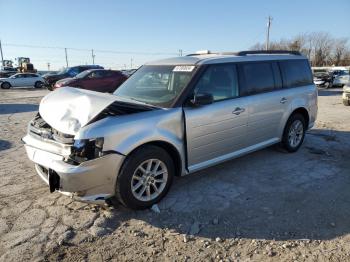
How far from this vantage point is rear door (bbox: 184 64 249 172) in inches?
172

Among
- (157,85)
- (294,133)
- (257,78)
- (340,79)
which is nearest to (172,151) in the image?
(157,85)

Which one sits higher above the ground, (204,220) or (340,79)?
(340,79)

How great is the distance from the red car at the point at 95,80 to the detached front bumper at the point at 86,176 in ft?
45.8

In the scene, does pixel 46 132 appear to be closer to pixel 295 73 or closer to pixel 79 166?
pixel 79 166

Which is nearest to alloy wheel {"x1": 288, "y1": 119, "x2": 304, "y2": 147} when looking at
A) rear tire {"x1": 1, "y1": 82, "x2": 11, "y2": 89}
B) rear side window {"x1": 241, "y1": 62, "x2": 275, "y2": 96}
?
rear side window {"x1": 241, "y1": 62, "x2": 275, "y2": 96}

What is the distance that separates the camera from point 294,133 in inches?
247

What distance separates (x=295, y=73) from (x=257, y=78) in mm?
1280

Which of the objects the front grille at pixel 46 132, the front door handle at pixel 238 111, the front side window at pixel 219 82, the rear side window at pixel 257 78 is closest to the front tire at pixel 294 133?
the rear side window at pixel 257 78

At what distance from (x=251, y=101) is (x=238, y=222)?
6.86 feet

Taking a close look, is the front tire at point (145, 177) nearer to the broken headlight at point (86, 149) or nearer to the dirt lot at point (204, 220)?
the dirt lot at point (204, 220)

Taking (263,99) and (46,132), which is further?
(263,99)

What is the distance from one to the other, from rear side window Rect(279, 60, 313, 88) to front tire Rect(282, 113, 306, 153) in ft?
2.06

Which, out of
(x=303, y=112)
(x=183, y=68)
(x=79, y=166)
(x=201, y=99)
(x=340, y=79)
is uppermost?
(x=183, y=68)

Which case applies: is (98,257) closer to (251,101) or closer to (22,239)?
(22,239)
